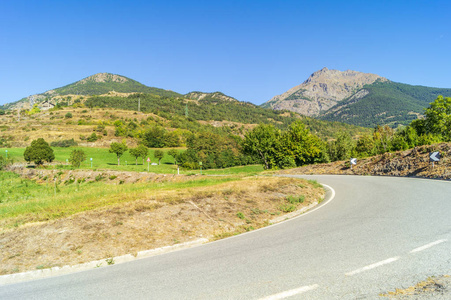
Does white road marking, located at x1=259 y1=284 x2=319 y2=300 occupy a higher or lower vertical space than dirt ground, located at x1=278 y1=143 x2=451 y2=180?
lower

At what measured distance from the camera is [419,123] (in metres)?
65.6

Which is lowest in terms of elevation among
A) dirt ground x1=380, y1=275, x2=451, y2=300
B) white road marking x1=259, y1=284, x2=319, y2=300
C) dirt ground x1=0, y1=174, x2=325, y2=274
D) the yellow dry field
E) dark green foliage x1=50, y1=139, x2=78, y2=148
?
dirt ground x1=0, y1=174, x2=325, y2=274

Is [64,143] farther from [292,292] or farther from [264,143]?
[292,292]

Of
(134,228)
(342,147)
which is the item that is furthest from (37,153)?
(342,147)

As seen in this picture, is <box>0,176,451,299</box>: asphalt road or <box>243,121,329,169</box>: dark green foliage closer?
<box>0,176,451,299</box>: asphalt road

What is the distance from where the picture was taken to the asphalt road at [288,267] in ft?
14.0

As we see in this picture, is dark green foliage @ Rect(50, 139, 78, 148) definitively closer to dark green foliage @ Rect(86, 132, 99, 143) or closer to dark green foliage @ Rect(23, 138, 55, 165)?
dark green foliage @ Rect(86, 132, 99, 143)

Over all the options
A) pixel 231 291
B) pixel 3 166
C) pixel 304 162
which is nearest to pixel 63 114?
pixel 3 166

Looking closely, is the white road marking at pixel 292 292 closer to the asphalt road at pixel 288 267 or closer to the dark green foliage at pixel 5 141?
the asphalt road at pixel 288 267

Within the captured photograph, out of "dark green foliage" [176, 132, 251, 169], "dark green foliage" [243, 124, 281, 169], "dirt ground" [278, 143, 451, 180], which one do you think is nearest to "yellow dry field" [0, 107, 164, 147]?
"dark green foliage" [176, 132, 251, 169]

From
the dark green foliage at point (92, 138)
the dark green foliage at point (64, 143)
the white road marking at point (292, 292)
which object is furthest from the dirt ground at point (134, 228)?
the dark green foliage at point (92, 138)

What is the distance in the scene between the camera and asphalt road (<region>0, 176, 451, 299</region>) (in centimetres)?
428

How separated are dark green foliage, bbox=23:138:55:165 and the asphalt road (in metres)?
50.3

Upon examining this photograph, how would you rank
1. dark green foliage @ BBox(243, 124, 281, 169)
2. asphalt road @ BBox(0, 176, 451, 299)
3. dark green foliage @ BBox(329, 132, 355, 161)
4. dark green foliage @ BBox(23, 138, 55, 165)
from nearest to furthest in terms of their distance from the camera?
asphalt road @ BBox(0, 176, 451, 299) < dark green foliage @ BBox(23, 138, 55, 165) < dark green foliage @ BBox(243, 124, 281, 169) < dark green foliage @ BBox(329, 132, 355, 161)
